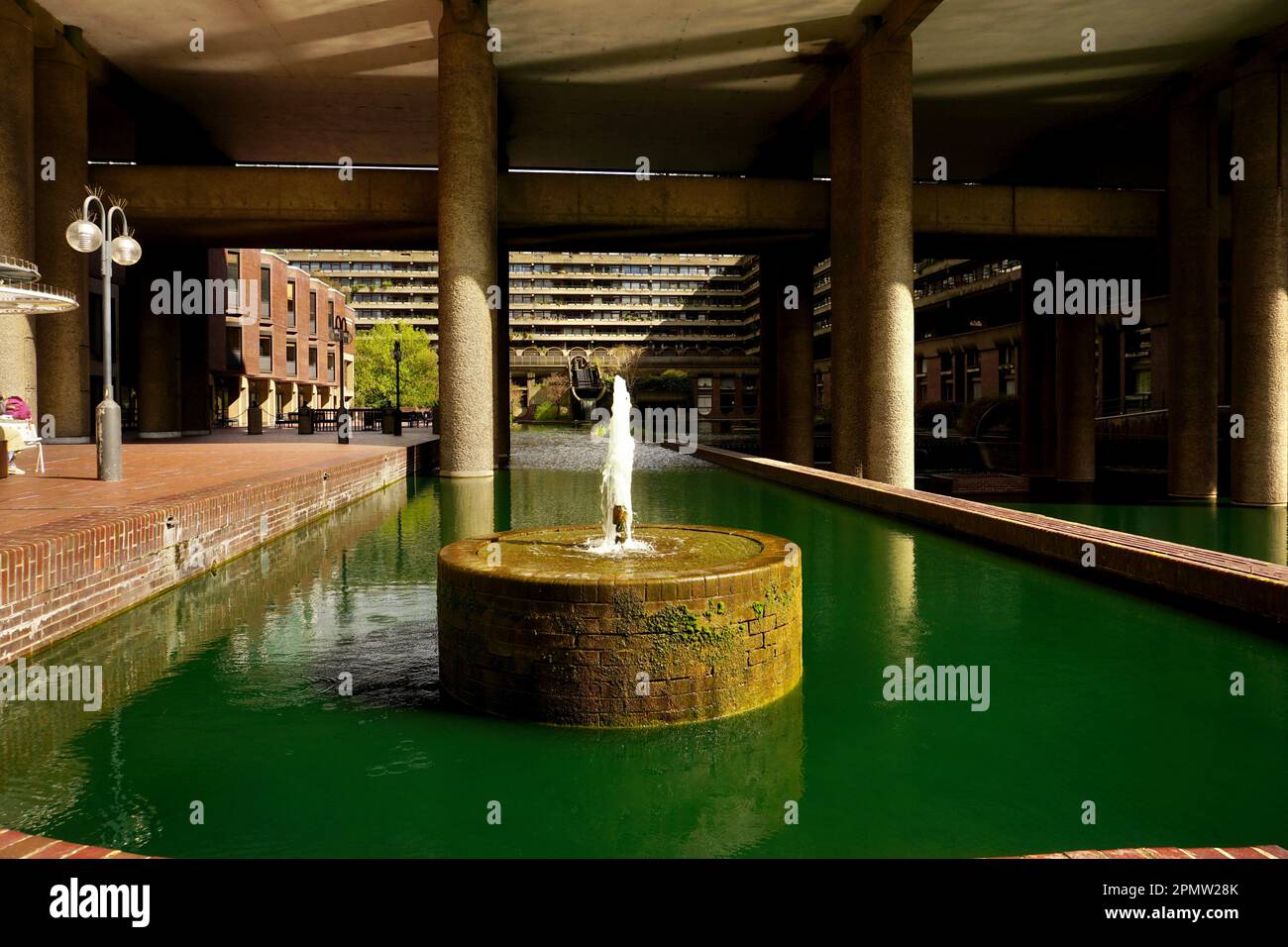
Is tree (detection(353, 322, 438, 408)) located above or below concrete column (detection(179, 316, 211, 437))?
above

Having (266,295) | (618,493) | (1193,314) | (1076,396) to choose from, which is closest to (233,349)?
(266,295)

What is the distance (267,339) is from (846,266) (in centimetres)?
4538

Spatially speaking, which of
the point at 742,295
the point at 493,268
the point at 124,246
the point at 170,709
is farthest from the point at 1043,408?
the point at 742,295

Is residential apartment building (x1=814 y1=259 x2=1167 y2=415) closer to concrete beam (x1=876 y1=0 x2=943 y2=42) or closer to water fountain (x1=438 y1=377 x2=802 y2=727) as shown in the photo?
concrete beam (x1=876 y1=0 x2=943 y2=42)

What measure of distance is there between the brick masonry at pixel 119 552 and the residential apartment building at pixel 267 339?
3752 centimetres

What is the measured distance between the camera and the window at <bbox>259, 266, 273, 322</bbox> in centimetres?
5594

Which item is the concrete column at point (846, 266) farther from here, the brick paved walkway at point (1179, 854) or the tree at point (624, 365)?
the tree at point (624, 365)

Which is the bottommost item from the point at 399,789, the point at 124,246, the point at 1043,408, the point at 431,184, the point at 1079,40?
the point at 399,789

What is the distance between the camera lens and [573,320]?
11175cm

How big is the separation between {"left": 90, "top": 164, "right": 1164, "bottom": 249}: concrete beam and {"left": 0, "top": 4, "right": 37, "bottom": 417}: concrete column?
260 centimetres

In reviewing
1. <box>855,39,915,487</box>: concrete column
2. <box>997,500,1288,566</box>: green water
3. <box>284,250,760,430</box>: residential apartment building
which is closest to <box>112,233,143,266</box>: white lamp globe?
<box>855,39,915,487</box>: concrete column

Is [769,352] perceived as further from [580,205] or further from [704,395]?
[704,395]

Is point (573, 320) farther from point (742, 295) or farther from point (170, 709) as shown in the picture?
point (170, 709)
